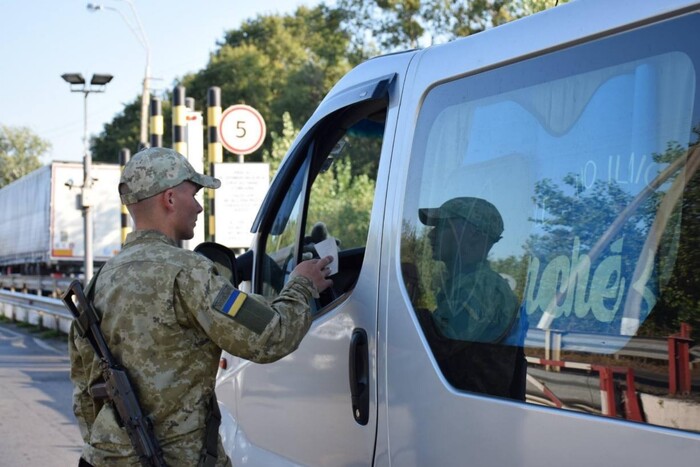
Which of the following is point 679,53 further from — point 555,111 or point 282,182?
point 282,182

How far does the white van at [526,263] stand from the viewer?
1.84m

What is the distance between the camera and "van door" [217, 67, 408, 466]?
2.69 metres

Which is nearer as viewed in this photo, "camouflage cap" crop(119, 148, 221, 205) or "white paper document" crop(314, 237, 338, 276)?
"camouflage cap" crop(119, 148, 221, 205)

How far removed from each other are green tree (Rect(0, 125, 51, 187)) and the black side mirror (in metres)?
97.2

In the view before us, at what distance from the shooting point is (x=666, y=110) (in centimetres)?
188

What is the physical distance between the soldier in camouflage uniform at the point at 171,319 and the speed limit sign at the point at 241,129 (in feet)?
25.4

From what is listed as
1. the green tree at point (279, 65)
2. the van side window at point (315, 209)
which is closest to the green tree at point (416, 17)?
the green tree at point (279, 65)

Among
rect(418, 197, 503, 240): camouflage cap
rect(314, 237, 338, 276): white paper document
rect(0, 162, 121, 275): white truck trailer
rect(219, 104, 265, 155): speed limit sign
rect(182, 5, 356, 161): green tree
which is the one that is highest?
rect(182, 5, 356, 161): green tree

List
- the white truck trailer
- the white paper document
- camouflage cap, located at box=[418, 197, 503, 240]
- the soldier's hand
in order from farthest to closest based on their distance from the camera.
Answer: the white truck trailer, the white paper document, the soldier's hand, camouflage cap, located at box=[418, 197, 503, 240]

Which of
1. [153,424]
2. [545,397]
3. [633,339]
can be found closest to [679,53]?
[633,339]

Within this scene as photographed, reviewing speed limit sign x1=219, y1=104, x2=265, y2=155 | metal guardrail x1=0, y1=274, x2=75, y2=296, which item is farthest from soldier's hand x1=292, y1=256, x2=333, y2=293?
metal guardrail x1=0, y1=274, x2=75, y2=296

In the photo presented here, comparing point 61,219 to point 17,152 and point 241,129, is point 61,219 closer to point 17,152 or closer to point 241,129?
point 241,129

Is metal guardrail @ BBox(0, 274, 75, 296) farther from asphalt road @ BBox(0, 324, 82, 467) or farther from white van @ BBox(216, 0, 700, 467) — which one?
white van @ BBox(216, 0, 700, 467)

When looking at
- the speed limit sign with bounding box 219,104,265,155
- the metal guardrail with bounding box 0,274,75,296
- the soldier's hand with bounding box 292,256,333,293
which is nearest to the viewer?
the soldier's hand with bounding box 292,256,333,293
